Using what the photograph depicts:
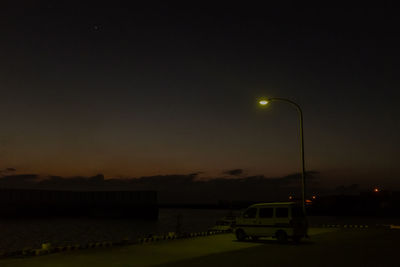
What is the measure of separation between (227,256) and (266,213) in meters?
6.69

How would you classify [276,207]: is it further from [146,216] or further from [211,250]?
[146,216]

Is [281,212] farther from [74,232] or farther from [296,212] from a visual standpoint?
[74,232]

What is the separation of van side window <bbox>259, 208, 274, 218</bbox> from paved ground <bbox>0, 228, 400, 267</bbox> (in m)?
2.39

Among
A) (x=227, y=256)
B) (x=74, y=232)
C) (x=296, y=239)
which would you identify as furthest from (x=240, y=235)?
(x=74, y=232)

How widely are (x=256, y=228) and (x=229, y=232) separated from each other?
659 cm

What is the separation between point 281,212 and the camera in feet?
70.1

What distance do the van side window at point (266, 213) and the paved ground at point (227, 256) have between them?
2.39 meters

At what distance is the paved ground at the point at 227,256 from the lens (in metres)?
14.0

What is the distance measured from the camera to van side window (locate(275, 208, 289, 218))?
21172mm

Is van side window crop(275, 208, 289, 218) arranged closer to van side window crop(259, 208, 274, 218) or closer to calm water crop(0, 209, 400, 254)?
van side window crop(259, 208, 274, 218)

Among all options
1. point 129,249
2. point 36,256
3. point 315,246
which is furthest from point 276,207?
point 36,256

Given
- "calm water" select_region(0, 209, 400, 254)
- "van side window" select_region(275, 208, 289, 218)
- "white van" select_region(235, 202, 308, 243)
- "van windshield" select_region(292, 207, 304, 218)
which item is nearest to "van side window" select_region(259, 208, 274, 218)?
"white van" select_region(235, 202, 308, 243)

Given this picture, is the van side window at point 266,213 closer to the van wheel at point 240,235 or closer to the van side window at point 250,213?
the van side window at point 250,213

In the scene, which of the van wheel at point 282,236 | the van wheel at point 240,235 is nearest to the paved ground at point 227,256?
the van wheel at point 282,236
